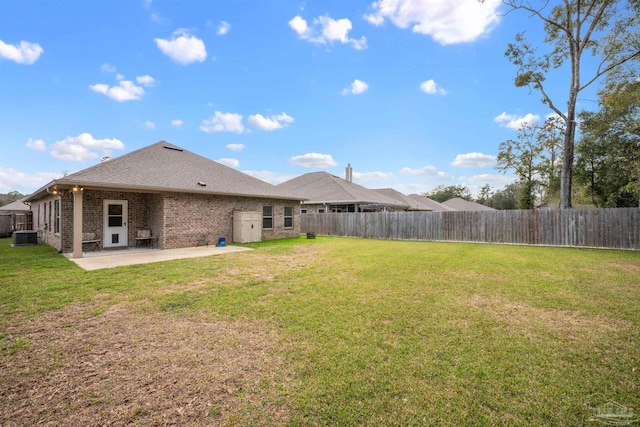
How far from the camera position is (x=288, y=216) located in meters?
17.6

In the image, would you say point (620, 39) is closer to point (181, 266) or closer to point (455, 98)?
point (455, 98)

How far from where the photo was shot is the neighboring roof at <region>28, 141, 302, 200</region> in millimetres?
10055

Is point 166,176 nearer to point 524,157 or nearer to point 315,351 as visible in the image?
point 315,351

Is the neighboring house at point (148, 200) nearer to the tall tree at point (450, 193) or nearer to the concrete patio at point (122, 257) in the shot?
the concrete patio at point (122, 257)

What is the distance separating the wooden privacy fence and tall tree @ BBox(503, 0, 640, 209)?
2790 millimetres

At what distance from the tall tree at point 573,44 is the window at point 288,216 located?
15739 millimetres

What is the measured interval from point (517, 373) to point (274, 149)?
22186 mm

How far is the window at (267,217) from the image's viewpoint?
16.0 metres

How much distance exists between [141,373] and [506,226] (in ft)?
55.3

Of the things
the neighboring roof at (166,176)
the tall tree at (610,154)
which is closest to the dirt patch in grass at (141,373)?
the neighboring roof at (166,176)

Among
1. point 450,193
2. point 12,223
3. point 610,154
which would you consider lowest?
point 12,223

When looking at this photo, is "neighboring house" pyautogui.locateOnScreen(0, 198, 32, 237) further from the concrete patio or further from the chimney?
the chimney

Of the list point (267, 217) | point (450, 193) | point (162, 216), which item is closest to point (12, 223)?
point (162, 216)

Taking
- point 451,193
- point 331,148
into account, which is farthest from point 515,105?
point 451,193
